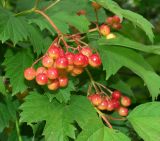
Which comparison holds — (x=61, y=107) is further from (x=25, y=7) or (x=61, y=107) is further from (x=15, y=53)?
(x=25, y=7)

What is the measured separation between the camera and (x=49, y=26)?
5.64 ft

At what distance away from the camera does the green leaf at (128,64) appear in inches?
66.2

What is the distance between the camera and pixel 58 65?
1511mm

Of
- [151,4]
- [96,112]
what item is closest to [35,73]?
[96,112]

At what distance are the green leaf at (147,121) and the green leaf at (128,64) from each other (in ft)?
0.21

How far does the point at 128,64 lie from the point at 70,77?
9.8 inches

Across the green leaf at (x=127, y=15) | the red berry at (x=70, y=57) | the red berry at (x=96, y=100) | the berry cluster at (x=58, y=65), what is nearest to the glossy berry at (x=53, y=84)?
the berry cluster at (x=58, y=65)

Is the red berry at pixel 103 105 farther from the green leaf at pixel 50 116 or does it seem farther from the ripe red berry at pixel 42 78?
the ripe red berry at pixel 42 78

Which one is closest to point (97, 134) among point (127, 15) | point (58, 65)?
point (58, 65)

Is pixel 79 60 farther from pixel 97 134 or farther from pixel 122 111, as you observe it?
pixel 122 111

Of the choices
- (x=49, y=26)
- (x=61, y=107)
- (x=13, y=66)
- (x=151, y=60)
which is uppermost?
(x=49, y=26)

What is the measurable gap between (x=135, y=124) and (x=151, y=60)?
132cm

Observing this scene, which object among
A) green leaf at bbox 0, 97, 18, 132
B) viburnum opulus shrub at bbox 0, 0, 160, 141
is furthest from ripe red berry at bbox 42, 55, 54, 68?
green leaf at bbox 0, 97, 18, 132

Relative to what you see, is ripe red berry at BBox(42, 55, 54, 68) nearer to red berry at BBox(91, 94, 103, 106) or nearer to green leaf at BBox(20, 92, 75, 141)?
green leaf at BBox(20, 92, 75, 141)
